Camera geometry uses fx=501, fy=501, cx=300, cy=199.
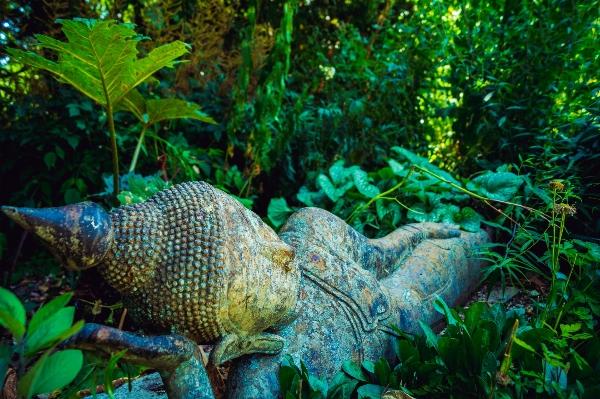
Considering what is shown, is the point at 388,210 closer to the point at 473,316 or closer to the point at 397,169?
the point at 397,169

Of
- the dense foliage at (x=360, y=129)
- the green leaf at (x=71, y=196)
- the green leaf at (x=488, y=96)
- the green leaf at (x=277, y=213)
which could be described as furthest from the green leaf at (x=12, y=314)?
the green leaf at (x=488, y=96)

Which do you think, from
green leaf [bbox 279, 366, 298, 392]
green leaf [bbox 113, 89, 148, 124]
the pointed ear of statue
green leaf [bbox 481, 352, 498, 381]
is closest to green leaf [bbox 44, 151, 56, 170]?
green leaf [bbox 113, 89, 148, 124]

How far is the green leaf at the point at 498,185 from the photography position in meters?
2.93

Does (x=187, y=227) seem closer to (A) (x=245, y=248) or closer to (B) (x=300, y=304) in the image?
(A) (x=245, y=248)

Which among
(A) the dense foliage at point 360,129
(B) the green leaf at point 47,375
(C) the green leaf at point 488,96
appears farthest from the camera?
(C) the green leaf at point 488,96

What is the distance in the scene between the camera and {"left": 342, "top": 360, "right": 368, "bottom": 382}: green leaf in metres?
1.62

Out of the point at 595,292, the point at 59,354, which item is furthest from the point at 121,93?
the point at 595,292

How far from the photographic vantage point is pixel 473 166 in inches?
153

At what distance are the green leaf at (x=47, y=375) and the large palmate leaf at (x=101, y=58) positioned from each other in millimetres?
1334

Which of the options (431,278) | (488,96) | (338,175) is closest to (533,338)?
(431,278)

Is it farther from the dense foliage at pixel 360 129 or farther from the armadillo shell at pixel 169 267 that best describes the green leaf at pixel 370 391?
the armadillo shell at pixel 169 267

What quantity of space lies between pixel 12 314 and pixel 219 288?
52cm

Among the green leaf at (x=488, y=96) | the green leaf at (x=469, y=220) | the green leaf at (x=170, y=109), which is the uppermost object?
the green leaf at (x=170, y=109)

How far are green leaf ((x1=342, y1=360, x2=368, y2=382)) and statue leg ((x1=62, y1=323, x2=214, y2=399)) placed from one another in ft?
1.53
